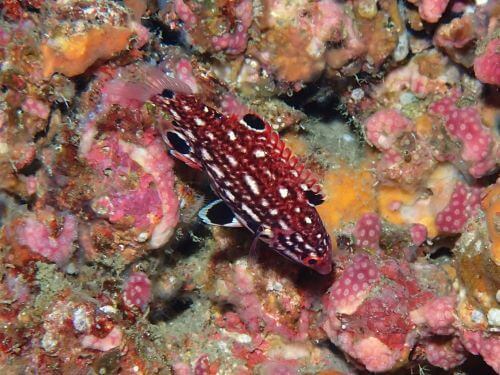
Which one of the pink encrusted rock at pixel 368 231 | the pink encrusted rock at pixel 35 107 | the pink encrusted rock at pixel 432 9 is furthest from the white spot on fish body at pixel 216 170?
the pink encrusted rock at pixel 432 9


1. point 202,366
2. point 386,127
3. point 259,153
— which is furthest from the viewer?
point 202,366

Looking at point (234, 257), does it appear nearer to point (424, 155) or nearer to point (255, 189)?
point (255, 189)

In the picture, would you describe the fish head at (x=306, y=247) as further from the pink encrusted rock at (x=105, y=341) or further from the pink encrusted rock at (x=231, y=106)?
the pink encrusted rock at (x=105, y=341)

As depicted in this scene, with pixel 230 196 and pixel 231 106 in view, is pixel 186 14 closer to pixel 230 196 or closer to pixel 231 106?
pixel 231 106

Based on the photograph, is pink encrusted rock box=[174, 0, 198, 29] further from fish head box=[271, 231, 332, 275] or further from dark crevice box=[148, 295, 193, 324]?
dark crevice box=[148, 295, 193, 324]

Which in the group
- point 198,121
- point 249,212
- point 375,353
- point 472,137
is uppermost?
point 472,137

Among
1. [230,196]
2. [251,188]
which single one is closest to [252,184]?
[251,188]

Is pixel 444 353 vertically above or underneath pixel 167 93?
underneath
